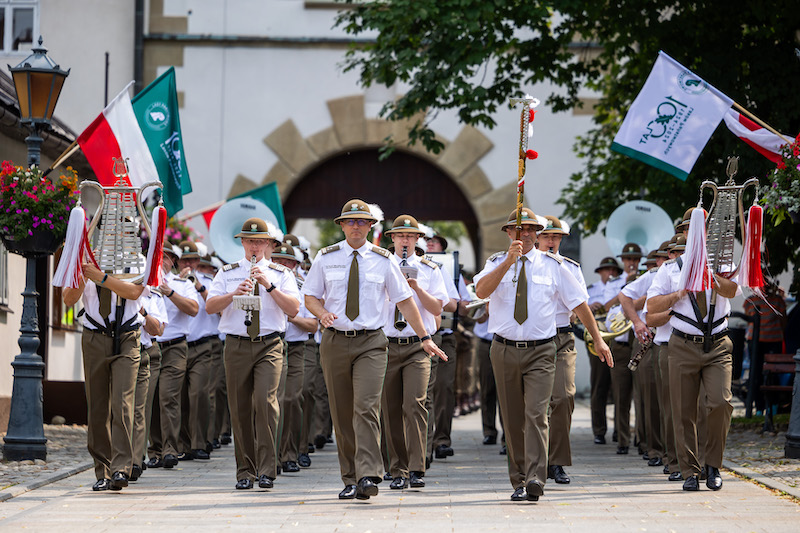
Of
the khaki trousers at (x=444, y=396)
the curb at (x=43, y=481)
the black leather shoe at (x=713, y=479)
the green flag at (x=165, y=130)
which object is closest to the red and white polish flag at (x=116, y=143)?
the green flag at (x=165, y=130)

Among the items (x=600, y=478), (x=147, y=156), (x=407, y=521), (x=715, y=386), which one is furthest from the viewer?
(x=147, y=156)

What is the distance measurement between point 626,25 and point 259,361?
856cm

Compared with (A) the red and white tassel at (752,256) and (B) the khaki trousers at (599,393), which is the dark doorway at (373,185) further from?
(A) the red and white tassel at (752,256)

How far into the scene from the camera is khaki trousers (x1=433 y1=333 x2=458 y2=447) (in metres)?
14.4

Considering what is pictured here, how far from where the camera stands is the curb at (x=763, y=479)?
10.2 meters

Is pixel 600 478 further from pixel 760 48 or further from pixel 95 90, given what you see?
pixel 95 90

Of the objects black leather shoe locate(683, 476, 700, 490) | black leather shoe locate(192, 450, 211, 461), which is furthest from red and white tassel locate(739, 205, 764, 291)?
black leather shoe locate(192, 450, 211, 461)

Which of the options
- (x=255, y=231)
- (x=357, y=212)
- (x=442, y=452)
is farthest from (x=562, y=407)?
(x=255, y=231)

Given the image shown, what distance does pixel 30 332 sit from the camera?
13.0 metres

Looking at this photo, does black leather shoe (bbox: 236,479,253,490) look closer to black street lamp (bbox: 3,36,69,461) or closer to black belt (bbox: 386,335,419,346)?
black belt (bbox: 386,335,419,346)

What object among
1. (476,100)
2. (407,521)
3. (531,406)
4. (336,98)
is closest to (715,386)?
(531,406)

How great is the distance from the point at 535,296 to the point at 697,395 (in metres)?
1.71

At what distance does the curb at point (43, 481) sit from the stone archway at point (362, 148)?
40.2ft

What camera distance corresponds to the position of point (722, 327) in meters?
10.6
